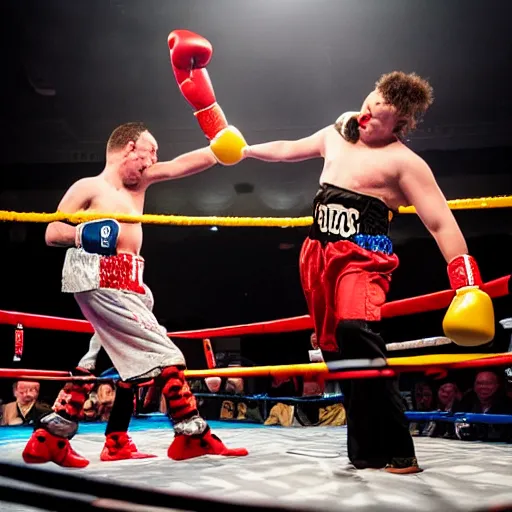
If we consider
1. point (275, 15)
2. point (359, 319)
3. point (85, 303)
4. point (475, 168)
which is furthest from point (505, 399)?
point (275, 15)

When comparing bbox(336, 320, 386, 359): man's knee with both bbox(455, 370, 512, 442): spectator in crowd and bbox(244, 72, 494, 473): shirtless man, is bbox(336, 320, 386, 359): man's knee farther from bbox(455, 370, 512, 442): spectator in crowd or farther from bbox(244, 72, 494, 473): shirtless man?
bbox(455, 370, 512, 442): spectator in crowd

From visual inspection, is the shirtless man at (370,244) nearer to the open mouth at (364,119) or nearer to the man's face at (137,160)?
the open mouth at (364,119)

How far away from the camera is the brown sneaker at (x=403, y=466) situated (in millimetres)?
1454

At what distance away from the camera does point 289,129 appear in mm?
2668

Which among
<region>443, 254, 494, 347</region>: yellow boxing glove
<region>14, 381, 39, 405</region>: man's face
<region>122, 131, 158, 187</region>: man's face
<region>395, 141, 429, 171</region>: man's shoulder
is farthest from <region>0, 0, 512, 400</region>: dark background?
<region>443, 254, 494, 347</region>: yellow boxing glove

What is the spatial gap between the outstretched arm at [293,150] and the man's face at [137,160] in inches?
13.8

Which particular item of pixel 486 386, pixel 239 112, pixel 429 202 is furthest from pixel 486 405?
pixel 239 112

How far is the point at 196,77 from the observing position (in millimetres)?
1979

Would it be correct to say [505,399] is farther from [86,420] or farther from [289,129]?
[86,420]

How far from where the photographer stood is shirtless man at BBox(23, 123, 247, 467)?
1.74 m

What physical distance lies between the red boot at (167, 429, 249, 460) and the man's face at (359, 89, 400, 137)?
3.34ft

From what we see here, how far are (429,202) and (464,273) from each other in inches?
9.5

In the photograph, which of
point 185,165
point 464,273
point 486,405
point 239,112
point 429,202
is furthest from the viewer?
point 239,112

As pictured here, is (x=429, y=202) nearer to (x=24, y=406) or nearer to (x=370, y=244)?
(x=370, y=244)
